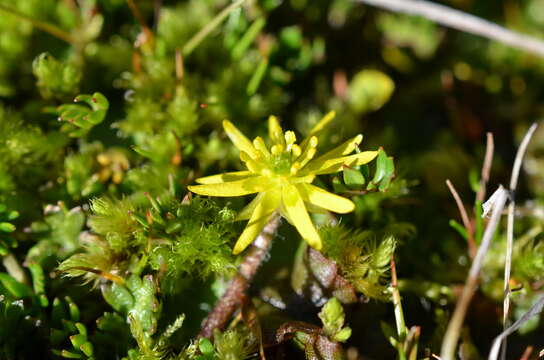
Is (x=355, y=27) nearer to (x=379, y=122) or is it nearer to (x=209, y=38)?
(x=379, y=122)

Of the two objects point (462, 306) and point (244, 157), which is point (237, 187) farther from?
point (462, 306)

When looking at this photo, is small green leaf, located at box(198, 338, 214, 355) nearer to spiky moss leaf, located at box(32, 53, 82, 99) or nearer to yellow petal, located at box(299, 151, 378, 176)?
yellow petal, located at box(299, 151, 378, 176)

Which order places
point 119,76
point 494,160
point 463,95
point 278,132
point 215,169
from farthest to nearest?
point 463,95 → point 494,160 → point 119,76 → point 215,169 → point 278,132

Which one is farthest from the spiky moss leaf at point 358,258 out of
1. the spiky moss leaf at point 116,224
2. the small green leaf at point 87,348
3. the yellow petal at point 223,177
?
the small green leaf at point 87,348

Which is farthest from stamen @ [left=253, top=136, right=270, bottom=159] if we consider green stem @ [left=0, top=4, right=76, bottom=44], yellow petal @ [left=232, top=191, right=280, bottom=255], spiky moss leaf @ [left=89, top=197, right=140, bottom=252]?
green stem @ [left=0, top=4, right=76, bottom=44]

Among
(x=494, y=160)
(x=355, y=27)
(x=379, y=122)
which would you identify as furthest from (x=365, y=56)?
(x=494, y=160)

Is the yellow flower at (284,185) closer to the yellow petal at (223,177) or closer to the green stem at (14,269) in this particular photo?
the yellow petal at (223,177)
